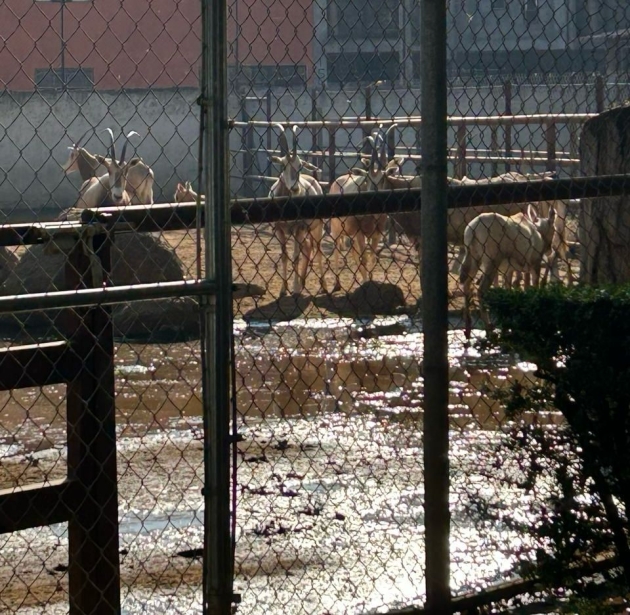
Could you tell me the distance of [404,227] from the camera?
1235 centimetres

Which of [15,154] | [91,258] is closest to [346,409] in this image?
[91,258]

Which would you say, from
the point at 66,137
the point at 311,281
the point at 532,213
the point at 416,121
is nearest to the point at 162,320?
the point at 311,281

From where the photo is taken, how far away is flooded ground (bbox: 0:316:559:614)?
150 inches

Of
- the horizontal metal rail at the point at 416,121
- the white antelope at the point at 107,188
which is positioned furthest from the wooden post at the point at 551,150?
the white antelope at the point at 107,188

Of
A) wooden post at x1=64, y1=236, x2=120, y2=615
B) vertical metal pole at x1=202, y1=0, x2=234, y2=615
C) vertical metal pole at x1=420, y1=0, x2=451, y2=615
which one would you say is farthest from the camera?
vertical metal pole at x1=420, y1=0, x2=451, y2=615

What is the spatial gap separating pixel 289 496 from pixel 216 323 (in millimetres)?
2200

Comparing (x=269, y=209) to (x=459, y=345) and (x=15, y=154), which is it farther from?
(x=15, y=154)

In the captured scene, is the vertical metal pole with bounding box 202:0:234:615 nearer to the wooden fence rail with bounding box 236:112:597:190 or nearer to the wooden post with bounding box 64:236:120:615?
the wooden post with bounding box 64:236:120:615

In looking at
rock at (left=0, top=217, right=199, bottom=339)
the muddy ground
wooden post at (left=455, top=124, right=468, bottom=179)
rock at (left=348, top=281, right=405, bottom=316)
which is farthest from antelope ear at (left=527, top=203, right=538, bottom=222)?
rock at (left=0, top=217, right=199, bottom=339)

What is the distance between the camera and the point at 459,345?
9359 millimetres

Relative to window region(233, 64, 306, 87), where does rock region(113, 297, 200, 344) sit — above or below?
below

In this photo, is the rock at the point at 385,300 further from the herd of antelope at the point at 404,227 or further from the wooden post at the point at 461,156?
the wooden post at the point at 461,156

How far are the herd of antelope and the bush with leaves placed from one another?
16.9ft

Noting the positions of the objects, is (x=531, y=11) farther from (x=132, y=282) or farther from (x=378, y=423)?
(x=378, y=423)
